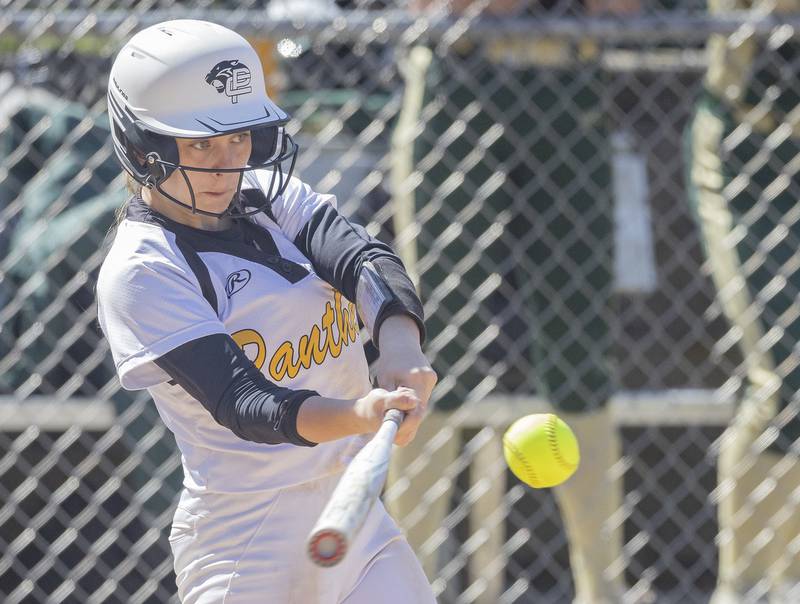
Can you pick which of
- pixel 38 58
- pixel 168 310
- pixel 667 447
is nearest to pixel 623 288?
pixel 667 447

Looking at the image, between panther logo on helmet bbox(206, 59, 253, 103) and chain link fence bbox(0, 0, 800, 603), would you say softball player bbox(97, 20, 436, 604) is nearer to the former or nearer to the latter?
panther logo on helmet bbox(206, 59, 253, 103)

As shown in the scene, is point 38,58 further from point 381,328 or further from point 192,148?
point 381,328

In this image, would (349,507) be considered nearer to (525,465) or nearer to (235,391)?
(235,391)

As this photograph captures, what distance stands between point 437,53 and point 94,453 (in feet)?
4.45

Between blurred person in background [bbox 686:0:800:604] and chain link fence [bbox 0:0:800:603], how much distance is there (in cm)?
2

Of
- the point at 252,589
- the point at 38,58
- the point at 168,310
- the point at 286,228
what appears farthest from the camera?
the point at 38,58

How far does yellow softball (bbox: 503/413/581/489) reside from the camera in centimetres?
199

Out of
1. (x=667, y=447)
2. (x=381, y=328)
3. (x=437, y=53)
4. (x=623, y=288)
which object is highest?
(x=381, y=328)

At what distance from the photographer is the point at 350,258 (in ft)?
6.46

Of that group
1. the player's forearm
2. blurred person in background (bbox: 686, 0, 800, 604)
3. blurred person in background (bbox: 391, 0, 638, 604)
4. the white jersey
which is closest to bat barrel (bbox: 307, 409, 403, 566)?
the player's forearm

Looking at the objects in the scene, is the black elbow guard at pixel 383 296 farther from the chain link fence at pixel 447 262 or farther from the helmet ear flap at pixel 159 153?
the chain link fence at pixel 447 262

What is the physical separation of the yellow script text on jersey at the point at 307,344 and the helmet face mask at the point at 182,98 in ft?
0.66

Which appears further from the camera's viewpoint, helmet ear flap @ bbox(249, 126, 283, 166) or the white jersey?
helmet ear flap @ bbox(249, 126, 283, 166)

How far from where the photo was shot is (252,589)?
1905 mm
